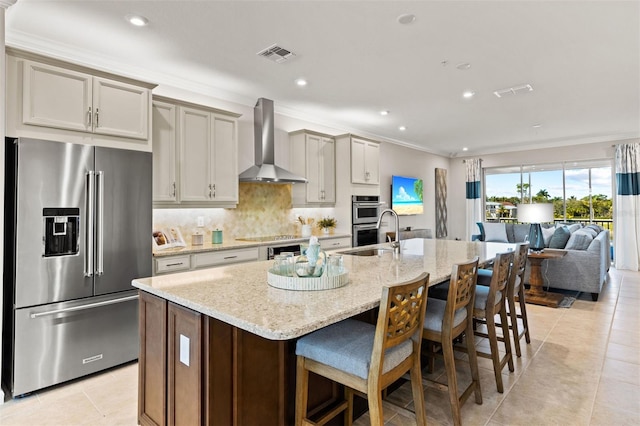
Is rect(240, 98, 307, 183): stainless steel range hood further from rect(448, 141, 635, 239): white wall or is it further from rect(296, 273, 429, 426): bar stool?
rect(448, 141, 635, 239): white wall

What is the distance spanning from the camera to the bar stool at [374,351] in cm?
144

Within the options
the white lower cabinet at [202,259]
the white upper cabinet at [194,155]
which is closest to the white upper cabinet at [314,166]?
the white upper cabinet at [194,155]

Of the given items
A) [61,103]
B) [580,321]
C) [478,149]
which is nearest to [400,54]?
[61,103]

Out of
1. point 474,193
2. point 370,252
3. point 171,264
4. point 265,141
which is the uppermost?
point 265,141

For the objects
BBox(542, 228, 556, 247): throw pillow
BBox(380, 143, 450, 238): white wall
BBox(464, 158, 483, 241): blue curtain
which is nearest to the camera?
BBox(542, 228, 556, 247): throw pillow

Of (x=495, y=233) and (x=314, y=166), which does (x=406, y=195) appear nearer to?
(x=495, y=233)

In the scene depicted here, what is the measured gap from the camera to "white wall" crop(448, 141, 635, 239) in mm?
7555

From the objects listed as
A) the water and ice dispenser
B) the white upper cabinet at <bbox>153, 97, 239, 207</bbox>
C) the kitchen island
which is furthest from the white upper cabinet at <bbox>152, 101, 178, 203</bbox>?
the kitchen island

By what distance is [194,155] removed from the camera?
12.4 feet

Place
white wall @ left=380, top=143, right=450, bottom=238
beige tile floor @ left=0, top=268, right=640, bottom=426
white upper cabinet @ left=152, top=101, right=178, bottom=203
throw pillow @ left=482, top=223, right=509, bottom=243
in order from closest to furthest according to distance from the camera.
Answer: beige tile floor @ left=0, top=268, right=640, bottom=426 → white upper cabinet @ left=152, top=101, right=178, bottom=203 → throw pillow @ left=482, top=223, right=509, bottom=243 → white wall @ left=380, top=143, right=450, bottom=238

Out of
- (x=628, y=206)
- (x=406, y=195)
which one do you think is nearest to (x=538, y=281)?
(x=406, y=195)

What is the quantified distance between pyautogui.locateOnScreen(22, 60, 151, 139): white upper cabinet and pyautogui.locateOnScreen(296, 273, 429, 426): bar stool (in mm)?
2436

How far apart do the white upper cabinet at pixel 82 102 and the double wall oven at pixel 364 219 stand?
3.28 m

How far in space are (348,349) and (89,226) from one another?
227 cm
